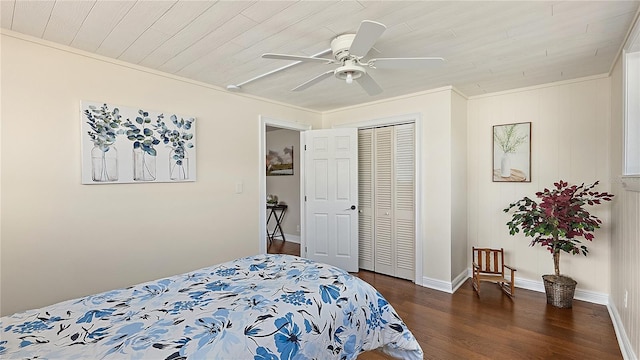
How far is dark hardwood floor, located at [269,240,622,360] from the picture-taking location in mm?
2152

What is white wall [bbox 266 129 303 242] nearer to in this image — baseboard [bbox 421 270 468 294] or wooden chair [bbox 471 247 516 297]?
baseboard [bbox 421 270 468 294]

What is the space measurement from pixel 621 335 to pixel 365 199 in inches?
103

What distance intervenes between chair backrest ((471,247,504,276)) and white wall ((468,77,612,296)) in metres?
0.13

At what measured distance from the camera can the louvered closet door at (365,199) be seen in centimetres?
403

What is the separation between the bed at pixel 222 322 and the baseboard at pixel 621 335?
1437mm

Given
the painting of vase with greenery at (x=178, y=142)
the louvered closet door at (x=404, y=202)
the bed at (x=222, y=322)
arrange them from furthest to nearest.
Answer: the louvered closet door at (x=404, y=202) < the painting of vase with greenery at (x=178, y=142) < the bed at (x=222, y=322)

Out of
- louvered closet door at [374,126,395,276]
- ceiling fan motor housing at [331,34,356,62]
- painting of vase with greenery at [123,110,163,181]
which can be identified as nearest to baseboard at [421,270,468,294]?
louvered closet door at [374,126,395,276]

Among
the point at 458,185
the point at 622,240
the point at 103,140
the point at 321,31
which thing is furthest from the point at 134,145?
the point at 622,240

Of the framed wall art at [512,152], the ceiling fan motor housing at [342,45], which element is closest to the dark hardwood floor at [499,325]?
the framed wall art at [512,152]

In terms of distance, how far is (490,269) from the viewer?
11.4 feet

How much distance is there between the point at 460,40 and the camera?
212 centimetres

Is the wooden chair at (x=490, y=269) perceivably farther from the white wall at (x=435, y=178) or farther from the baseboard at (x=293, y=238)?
the baseboard at (x=293, y=238)

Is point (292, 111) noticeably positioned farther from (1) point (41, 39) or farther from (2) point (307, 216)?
(1) point (41, 39)

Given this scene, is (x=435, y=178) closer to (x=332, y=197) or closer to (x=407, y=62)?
(x=332, y=197)
